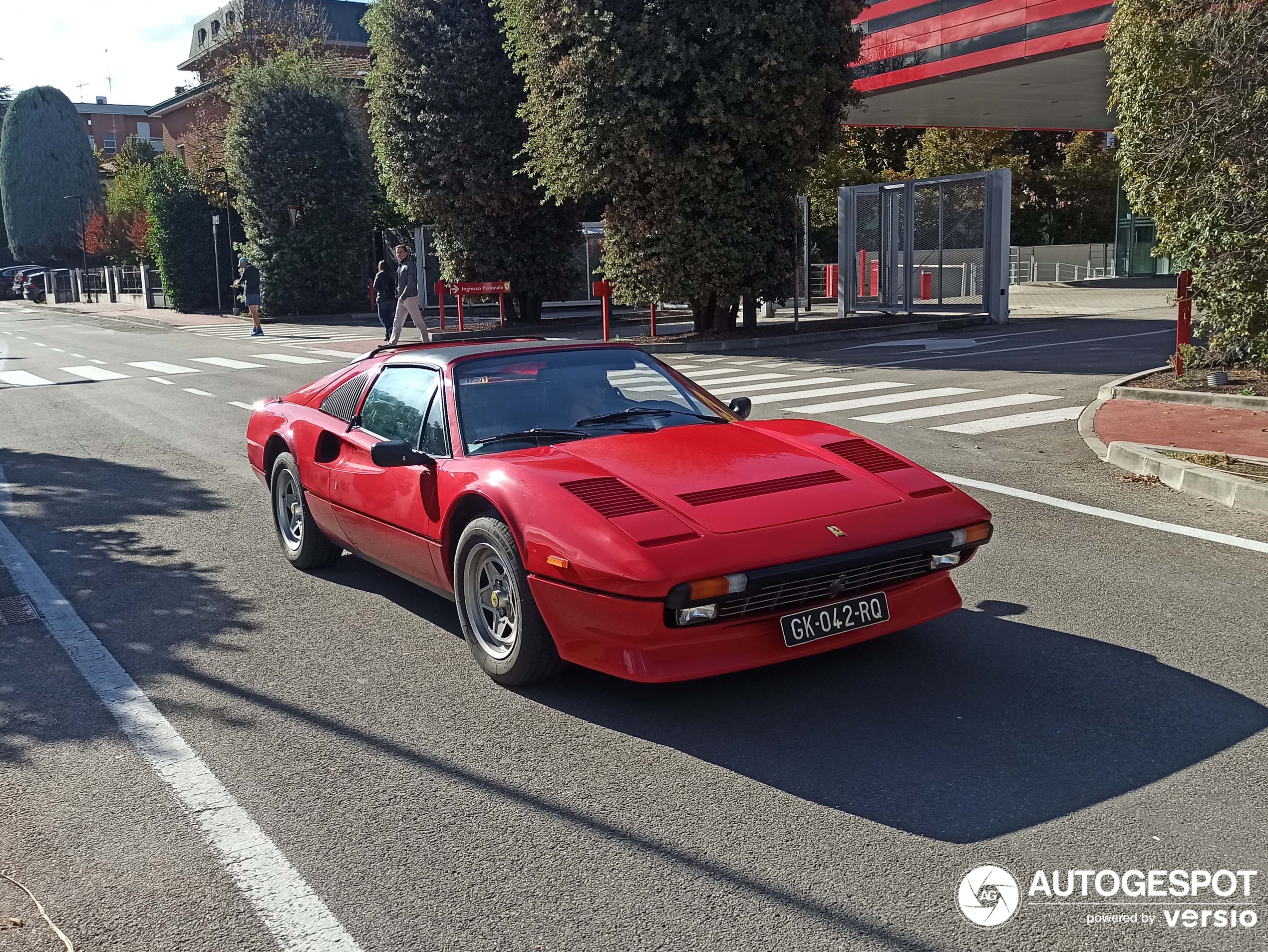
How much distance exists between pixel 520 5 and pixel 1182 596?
1957 centimetres

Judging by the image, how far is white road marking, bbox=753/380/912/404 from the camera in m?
14.2

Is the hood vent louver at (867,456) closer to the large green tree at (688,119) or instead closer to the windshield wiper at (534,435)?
the windshield wiper at (534,435)

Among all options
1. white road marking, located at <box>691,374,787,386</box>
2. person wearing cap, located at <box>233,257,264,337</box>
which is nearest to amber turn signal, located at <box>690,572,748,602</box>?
white road marking, located at <box>691,374,787,386</box>

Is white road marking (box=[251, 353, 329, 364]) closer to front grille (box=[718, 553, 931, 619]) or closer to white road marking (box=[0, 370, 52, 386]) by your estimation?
white road marking (box=[0, 370, 52, 386])

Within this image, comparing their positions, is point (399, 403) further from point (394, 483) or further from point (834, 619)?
point (834, 619)

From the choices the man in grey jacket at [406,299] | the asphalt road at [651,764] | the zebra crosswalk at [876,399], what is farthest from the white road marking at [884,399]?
the man in grey jacket at [406,299]

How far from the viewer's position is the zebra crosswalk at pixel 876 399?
11.9m

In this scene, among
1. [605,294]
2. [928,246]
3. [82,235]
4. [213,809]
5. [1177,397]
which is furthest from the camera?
[82,235]

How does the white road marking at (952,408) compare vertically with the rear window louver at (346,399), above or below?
below

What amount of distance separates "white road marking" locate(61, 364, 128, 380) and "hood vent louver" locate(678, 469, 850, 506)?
676 inches

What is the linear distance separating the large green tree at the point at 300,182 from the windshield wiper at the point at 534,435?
35.2 metres

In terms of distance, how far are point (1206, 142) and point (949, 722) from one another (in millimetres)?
9602

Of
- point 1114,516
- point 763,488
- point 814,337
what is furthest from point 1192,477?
point 814,337

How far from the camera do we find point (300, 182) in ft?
125
